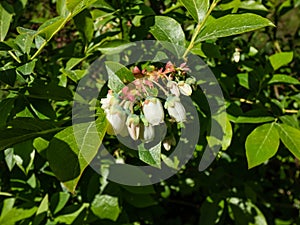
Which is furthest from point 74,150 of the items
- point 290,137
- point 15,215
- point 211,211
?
point 211,211

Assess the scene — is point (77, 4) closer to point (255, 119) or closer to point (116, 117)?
point (116, 117)

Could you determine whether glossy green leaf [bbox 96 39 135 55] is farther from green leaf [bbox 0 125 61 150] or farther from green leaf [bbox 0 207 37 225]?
green leaf [bbox 0 207 37 225]

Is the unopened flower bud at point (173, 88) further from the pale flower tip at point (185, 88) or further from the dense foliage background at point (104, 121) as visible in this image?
the dense foliage background at point (104, 121)

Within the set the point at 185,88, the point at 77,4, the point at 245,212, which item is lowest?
the point at 245,212

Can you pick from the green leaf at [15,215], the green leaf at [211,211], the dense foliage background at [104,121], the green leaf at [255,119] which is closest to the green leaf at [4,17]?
the dense foliage background at [104,121]

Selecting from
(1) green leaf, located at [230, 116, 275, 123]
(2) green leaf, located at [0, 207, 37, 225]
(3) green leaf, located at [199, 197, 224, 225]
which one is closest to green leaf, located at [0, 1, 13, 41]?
(2) green leaf, located at [0, 207, 37, 225]

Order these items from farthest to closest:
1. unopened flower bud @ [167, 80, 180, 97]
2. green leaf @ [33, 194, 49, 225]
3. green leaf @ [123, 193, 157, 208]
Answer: green leaf @ [123, 193, 157, 208]
green leaf @ [33, 194, 49, 225]
unopened flower bud @ [167, 80, 180, 97]
